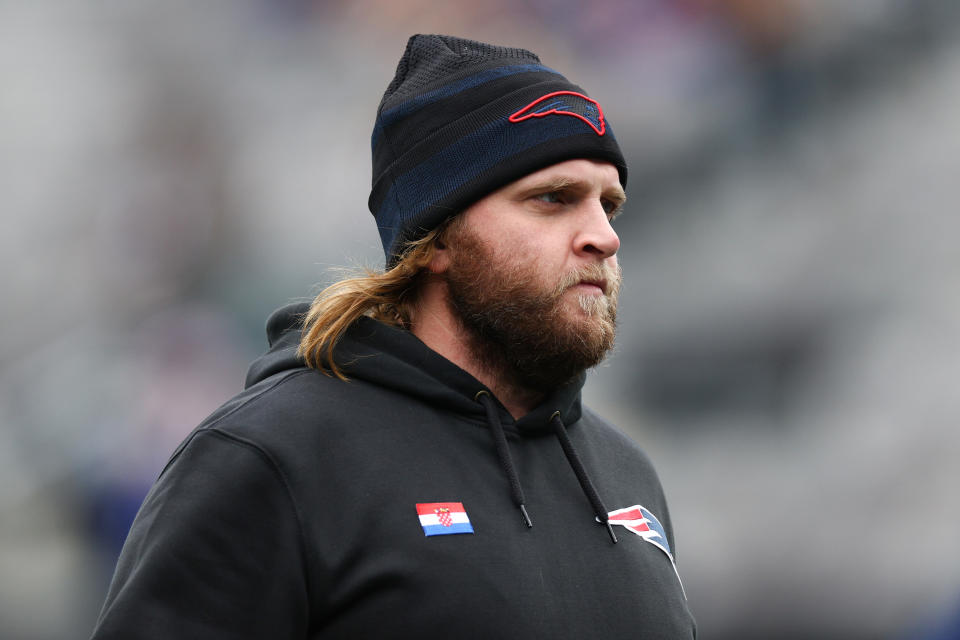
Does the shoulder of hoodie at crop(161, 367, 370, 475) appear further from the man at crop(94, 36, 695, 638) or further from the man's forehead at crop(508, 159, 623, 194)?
the man's forehead at crop(508, 159, 623, 194)

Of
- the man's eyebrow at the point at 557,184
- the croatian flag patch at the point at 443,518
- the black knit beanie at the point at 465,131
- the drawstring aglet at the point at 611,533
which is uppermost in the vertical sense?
the black knit beanie at the point at 465,131

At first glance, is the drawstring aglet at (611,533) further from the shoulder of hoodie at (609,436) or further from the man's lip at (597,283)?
the man's lip at (597,283)

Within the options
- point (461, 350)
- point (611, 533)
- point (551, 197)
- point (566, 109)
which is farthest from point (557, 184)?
point (611, 533)

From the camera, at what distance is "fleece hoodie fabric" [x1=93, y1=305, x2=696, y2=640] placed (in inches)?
46.4

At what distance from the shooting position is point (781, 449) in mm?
3691

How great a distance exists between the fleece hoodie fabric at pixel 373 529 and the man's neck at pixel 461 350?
0.05 meters

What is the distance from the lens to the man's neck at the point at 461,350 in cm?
158

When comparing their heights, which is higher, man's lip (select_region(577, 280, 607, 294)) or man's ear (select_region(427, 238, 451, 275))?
man's ear (select_region(427, 238, 451, 275))

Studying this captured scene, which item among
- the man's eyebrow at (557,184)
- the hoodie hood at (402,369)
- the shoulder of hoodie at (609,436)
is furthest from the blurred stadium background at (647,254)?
the man's eyebrow at (557,184)

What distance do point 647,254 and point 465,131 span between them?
7.68 ft

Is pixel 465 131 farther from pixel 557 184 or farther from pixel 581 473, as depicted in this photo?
pixel 581 473

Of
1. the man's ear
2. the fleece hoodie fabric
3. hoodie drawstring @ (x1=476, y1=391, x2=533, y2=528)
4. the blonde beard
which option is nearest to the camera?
the fleece hoodie fabric

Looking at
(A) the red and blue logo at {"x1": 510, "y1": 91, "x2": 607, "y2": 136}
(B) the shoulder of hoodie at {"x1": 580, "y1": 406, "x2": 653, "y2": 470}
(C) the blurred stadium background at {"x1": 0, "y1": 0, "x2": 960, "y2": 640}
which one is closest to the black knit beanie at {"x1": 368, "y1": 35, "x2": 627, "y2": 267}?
(A) the red and blue logo at {"x1": 510, "y1": 91, "x2": 607, "y2": 136}

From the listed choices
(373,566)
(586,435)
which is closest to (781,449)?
(586,435)
